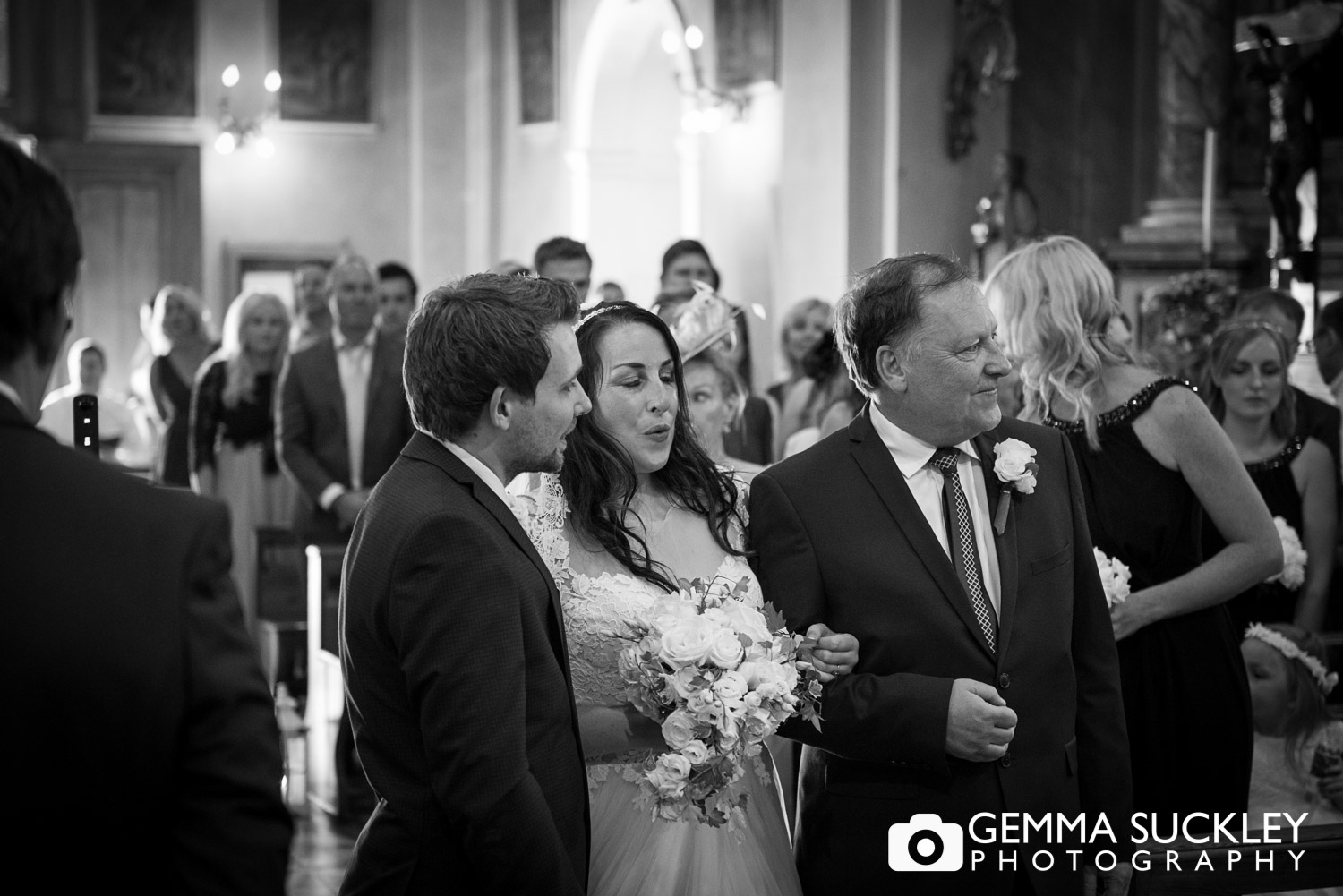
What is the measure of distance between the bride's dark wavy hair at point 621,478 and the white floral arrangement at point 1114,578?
2.67 feet

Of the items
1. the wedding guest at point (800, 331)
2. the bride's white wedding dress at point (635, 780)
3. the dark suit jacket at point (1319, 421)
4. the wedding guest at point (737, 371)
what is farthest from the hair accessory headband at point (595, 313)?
the wedding guest at point (800, 331)

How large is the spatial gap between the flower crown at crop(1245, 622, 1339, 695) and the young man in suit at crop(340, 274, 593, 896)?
2388 mm

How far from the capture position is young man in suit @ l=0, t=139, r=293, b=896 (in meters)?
1.69

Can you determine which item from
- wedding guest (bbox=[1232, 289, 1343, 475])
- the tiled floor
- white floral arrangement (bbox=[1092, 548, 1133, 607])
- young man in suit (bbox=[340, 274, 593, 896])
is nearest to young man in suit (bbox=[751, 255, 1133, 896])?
white floral arrangement (bbox=[1092, 548, 1133, 607])

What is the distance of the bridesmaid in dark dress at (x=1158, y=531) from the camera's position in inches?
132

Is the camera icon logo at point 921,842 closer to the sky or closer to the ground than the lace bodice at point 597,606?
closer to the ground

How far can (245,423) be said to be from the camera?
7551 mm

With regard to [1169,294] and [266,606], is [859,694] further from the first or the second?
[1169,294]

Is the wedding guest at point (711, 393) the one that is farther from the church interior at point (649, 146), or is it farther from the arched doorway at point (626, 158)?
the arched doorway at point (626, 158)

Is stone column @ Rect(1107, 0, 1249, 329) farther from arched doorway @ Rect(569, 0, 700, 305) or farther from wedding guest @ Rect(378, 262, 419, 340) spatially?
arched doorway @ Rect(569, 0, 700, 305)

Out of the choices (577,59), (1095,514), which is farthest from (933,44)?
(1095,514)

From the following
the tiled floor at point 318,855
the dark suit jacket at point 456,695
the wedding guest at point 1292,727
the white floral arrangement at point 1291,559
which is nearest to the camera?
the dark suit jacket at point 456,695

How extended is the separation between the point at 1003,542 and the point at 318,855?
349 centimetres

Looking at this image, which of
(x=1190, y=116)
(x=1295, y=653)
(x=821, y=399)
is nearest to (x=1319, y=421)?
(x=1295, y=653)
